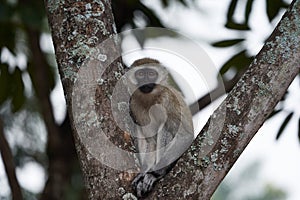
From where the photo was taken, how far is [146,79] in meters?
4.33

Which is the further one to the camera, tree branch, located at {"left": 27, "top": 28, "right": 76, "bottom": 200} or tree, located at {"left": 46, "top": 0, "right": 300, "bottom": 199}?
tree branch, located at {"left": 27, "top": 28, "right": 76, "bottom": 200}

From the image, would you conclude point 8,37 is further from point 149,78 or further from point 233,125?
point 233,125

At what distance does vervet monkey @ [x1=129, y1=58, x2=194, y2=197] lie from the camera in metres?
3.82

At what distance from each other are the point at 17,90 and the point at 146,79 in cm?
93

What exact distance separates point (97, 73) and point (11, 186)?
1.61 m

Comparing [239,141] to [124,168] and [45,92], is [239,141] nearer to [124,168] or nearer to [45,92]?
[124,168]

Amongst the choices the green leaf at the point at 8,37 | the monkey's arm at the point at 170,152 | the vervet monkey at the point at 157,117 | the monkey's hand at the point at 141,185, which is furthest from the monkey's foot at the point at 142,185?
the green leaf at the point at 8,37

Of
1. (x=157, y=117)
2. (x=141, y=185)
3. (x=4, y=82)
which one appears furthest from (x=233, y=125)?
(x=4, y=82)

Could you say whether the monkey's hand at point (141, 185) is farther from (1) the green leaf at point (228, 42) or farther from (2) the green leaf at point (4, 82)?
(2) the green leaf at point (4, 82)

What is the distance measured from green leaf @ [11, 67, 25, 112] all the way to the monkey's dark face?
34.2 inches

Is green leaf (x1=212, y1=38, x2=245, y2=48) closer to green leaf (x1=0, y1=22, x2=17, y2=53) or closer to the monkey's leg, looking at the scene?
green leaf (x1=0, y1=22, x2=17, y2=53)

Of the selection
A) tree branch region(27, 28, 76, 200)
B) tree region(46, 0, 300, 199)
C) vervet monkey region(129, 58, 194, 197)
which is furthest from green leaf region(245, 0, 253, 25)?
tree region(46, 0, 300, 199)

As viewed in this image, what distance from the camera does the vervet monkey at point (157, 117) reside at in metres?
→ 3.82

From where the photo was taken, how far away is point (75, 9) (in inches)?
117
